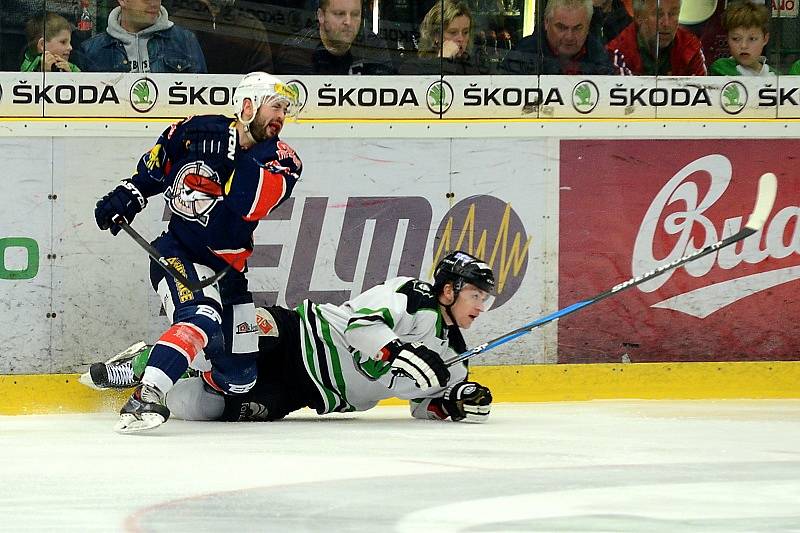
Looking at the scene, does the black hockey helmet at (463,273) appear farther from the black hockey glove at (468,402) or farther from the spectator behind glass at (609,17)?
the spectator behind glass at (609,17)

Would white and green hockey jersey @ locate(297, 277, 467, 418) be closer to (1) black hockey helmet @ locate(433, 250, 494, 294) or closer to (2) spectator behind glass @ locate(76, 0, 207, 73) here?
(1) black hockey helmet @ locate(433, 250, 494, 294)

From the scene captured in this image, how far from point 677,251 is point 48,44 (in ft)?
8.20

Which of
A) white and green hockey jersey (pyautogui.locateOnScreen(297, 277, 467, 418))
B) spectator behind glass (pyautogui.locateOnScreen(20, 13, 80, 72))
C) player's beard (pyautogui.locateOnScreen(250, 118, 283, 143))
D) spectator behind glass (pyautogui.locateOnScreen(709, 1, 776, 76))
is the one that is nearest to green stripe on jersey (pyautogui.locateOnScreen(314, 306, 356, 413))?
white and green hockey jersey (pyautogui.locateOnScreen(297, 277, 467, 418))

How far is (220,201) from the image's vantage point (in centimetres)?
527

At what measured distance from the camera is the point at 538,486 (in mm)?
3828

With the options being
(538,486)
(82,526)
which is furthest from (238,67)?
(82,526)

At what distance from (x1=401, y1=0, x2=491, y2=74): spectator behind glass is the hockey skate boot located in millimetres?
1906

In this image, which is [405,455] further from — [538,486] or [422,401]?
[422,401]

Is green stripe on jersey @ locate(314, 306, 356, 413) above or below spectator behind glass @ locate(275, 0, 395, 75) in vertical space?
below

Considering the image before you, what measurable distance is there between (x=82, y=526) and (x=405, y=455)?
133cm

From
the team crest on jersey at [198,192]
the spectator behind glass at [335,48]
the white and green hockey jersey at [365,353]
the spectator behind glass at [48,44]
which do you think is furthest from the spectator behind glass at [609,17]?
the spectator behind glass at [48,44]

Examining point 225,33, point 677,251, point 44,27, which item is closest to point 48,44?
point 44,27

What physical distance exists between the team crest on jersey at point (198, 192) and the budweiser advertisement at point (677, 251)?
1.53m

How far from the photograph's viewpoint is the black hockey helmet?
5.19 metres
